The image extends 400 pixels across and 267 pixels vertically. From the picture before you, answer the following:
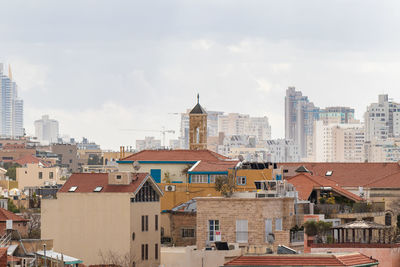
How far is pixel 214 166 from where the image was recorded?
73375 millimetres

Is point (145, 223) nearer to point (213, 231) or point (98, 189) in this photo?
point (98, 189)

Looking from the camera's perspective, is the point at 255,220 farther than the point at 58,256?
Yes

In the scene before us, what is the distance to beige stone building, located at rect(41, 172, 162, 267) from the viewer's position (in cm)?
6056

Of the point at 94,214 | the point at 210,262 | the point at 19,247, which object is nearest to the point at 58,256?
the point at 19,247

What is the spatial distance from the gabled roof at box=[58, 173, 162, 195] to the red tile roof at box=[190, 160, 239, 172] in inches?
347

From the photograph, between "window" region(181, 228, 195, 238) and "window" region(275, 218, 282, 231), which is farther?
"window" region(181, 228, 195, 238)

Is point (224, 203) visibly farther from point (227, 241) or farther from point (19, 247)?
point (19, 247)

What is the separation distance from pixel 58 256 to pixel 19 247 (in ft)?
4.49

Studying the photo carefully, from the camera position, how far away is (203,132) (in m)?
92.1

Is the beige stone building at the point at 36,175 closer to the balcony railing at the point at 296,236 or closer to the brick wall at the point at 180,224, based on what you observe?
the brick wall at the point at 180,224

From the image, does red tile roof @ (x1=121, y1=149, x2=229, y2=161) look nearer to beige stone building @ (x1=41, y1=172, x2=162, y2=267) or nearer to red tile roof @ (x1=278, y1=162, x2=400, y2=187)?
red tile roof @ (x1=278, y1=162, x2=400, y2=187)

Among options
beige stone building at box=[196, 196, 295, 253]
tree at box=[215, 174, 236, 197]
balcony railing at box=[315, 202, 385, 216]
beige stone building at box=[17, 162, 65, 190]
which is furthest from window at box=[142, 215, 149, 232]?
beige stone building at box=[17, 162, 65, 190]

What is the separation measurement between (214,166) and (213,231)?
786 inches

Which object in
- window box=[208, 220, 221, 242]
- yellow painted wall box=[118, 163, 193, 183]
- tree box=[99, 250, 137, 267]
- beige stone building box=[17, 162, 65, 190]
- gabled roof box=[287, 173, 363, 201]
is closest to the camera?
window box=[208, 220, 221, 242]
